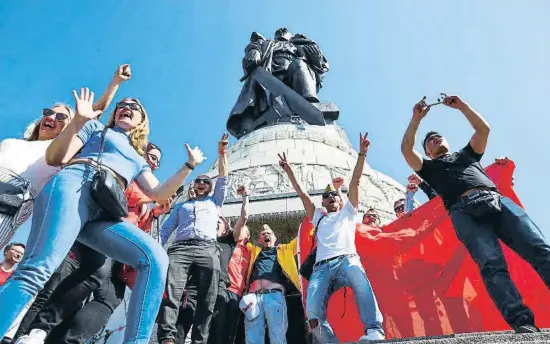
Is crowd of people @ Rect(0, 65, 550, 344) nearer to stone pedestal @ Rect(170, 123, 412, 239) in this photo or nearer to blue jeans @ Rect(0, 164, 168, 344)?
blue jeans @ Rect(0, 164, 168, 344)

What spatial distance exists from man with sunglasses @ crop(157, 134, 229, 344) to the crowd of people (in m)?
0.01

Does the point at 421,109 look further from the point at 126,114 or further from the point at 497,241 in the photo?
the point at 126,114

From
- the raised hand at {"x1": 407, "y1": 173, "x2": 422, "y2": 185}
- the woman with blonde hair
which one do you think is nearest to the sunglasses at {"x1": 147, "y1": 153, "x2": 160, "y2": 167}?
the woman with blonde hair

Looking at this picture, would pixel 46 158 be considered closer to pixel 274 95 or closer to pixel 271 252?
pixel 271 252

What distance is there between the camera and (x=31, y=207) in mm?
3775

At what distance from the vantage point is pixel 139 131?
14.1ft

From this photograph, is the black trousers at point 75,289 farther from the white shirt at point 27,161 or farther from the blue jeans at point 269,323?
the blue jeans at point 269,323

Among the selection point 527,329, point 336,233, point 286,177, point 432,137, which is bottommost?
point 527,329

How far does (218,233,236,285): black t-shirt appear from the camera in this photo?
19.7ft

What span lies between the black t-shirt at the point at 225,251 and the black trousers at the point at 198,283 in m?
0.54

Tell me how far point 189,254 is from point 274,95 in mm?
10791

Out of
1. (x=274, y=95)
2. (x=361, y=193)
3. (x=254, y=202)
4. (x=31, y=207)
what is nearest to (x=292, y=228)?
(x=254, y=202)

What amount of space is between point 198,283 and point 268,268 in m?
1.20

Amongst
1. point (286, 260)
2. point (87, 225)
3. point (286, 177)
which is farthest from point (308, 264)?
point (286, 177)
